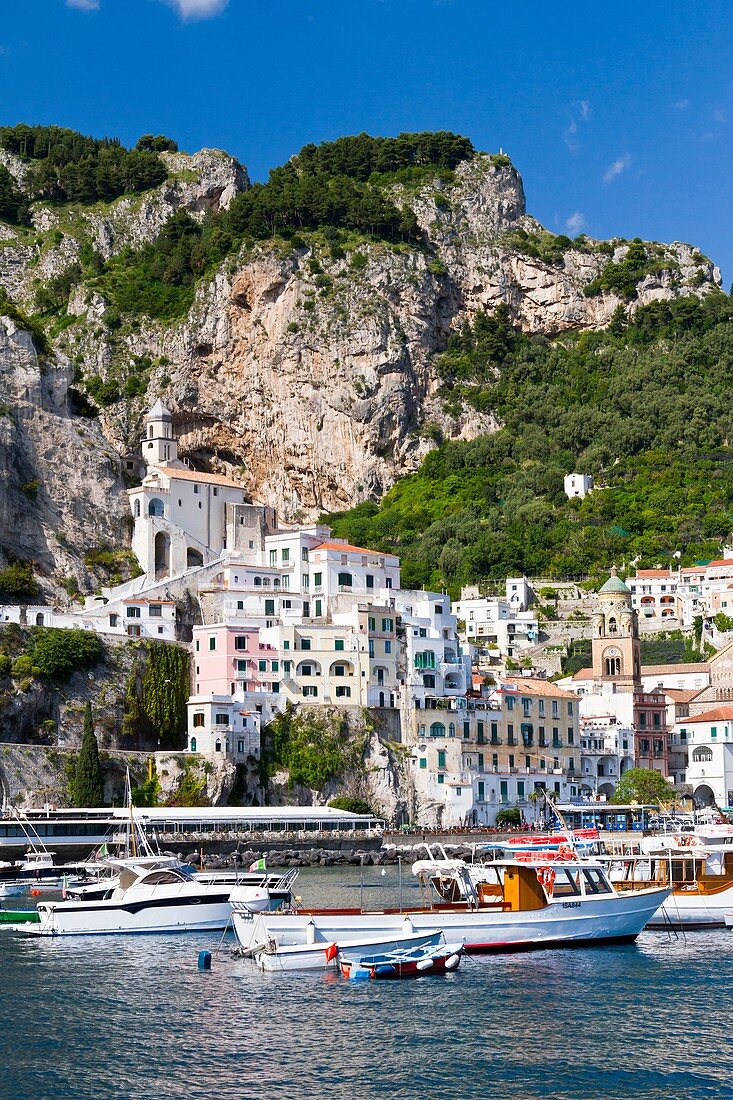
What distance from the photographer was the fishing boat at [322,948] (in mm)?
41312

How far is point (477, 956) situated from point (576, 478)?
102080 millimetres

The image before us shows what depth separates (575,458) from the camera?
487ft

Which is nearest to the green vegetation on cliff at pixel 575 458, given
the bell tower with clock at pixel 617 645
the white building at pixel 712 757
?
the bell tower with clock at pixel 617 645

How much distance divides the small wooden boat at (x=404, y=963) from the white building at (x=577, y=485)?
4086 inches

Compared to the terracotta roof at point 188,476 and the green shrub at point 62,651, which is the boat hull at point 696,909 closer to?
the green shrub at point 62,651

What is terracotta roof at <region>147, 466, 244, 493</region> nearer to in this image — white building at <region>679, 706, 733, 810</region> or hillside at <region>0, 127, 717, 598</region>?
hillside at <region>0, 127, 717, 598</region>

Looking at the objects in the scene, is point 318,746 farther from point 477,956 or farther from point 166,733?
point 477,956

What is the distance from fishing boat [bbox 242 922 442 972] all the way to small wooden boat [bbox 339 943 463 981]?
21cm

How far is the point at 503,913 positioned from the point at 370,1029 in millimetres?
10731

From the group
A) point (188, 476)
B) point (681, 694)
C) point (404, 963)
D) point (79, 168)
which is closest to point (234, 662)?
point (188, 476)

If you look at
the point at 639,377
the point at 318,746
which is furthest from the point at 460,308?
the point at 318,746

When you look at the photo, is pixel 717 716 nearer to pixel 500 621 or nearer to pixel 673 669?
pixel 673 669

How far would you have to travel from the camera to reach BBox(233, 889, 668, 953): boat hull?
42156 millimetres

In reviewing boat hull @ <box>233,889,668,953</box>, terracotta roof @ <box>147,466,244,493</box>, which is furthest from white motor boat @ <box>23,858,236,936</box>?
terracotta roof @ <box>147,466,244,493</box>
